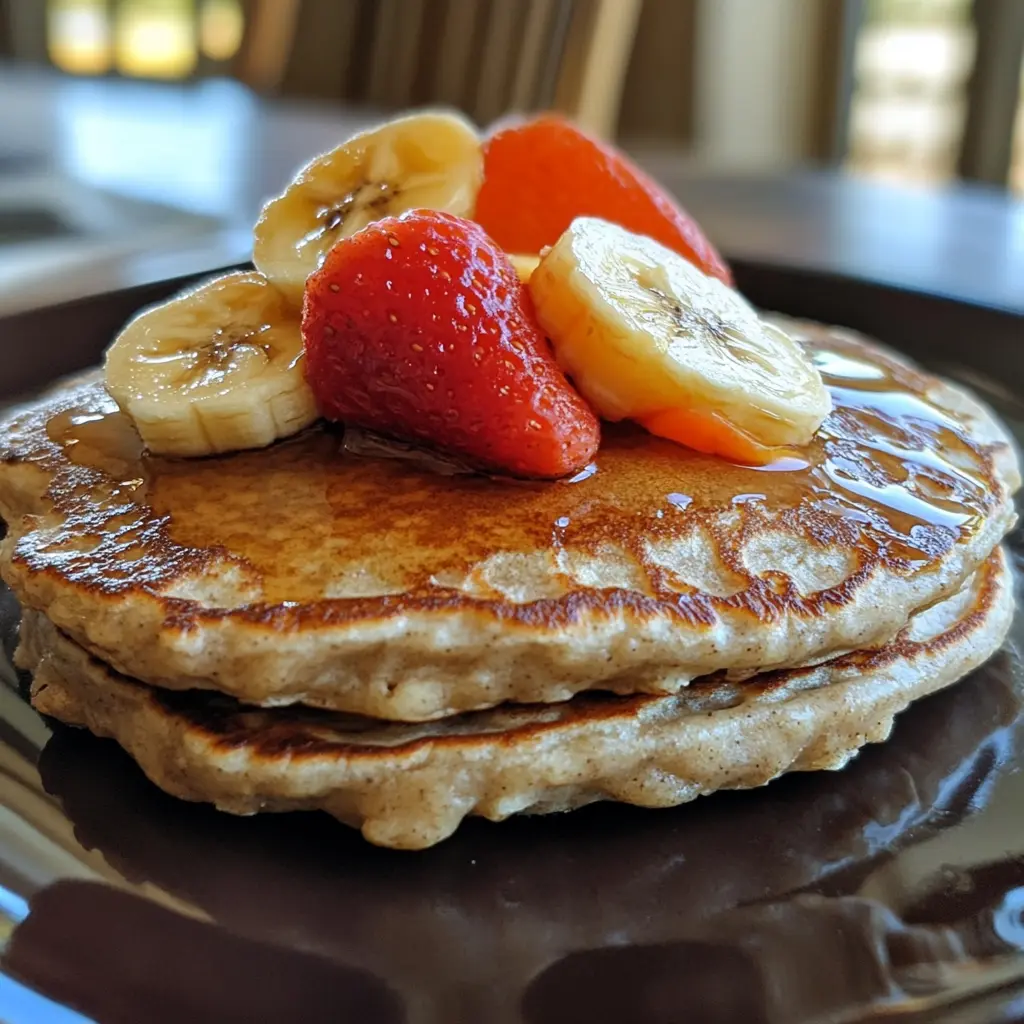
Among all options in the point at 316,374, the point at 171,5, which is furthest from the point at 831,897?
the point at 171,5

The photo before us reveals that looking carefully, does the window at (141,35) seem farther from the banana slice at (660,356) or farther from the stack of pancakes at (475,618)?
the stack of pancakes at (475,618)

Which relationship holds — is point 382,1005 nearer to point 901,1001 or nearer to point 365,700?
point 365,700

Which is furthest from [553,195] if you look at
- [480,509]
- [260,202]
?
[260,202]

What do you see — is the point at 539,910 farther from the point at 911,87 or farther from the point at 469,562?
the point at 911,87

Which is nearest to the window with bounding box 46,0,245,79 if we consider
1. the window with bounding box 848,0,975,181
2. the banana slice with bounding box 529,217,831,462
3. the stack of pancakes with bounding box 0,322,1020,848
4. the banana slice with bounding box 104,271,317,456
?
the window with bounding box 848,0,975,181

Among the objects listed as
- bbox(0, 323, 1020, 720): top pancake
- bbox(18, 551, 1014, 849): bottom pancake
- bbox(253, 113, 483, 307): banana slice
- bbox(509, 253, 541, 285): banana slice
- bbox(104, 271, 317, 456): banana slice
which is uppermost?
bbox(253, 113, 483, 307): banana slice

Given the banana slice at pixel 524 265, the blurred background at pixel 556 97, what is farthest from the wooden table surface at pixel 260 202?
the banana slice at pixel 524 265

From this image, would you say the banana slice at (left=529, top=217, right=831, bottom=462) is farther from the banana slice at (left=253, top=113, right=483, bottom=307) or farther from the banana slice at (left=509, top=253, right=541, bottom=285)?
the banana slice at (left=253, top=113, right=483, bottom=307)
